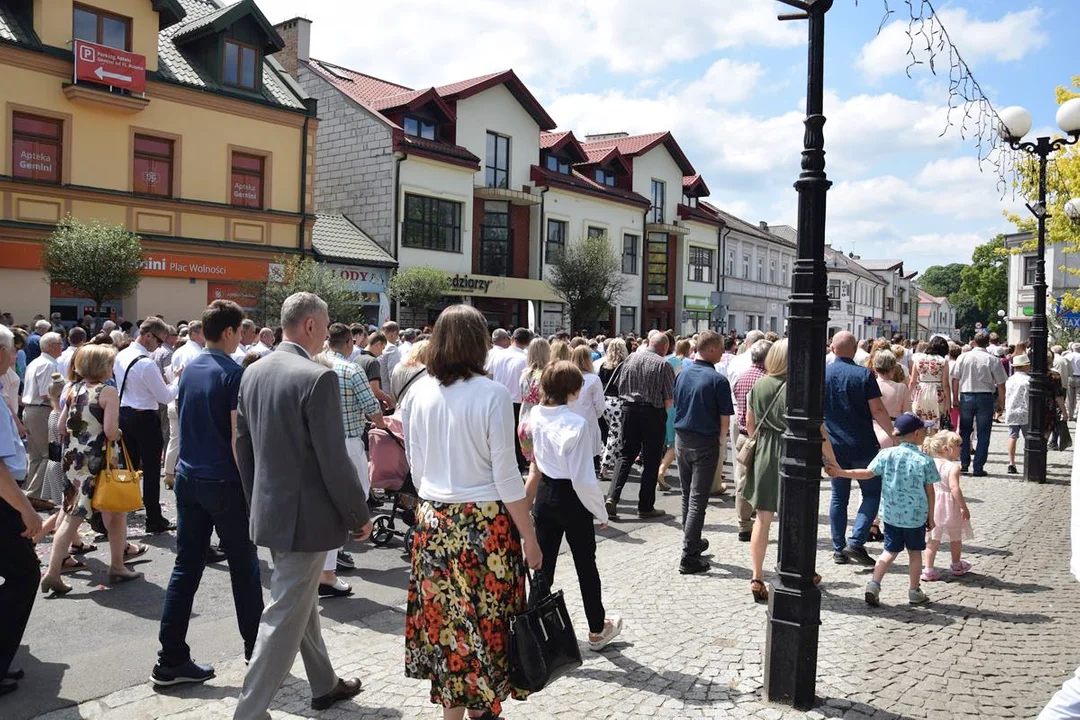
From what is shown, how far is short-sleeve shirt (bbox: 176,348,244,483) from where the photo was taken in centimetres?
466

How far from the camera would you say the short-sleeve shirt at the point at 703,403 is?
278 inches

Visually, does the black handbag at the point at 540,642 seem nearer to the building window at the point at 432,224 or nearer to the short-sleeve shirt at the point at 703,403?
the short-sleeve shirt at the point at 703,403

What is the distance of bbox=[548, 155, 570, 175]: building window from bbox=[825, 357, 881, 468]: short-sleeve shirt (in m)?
28.5

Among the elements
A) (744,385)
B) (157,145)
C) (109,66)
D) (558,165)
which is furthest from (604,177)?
(744,385)

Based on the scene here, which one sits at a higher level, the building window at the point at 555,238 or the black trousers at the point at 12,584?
the building window at the point at 555,238

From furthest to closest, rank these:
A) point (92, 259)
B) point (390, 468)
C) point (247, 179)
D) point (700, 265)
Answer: point (700, 265), point (247, 179), point (92, 259), point (390, 468)

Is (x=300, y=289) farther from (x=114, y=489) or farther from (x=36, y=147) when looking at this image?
(x=114, y=489)

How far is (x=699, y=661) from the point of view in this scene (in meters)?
4.96

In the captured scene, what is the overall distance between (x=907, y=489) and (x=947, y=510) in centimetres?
105

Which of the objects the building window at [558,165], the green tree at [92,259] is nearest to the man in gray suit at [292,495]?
the green tree at [92,259]

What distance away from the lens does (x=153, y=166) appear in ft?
67.7

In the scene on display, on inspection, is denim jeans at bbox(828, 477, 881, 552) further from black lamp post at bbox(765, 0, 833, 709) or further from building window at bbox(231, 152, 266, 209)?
building window at bbox(231, 152, 266, 209)

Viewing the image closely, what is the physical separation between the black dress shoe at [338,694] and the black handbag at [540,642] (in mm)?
1160

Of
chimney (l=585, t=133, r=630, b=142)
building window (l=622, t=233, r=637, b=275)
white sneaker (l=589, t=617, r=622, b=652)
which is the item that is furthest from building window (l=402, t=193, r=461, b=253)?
white sneaker (l=589, t=617, r=622, b=652)
